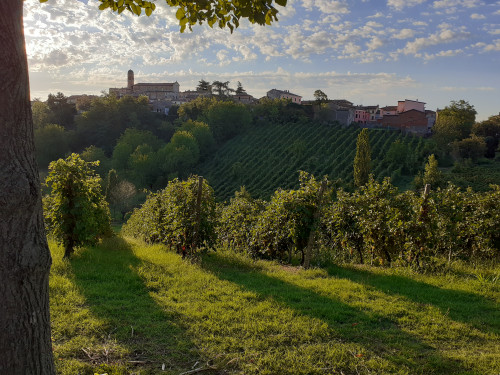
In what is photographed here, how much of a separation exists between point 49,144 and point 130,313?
55.3 meters

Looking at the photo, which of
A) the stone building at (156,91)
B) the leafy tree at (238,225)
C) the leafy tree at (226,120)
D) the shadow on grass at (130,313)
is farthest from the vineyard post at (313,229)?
the stone building at (156,91)

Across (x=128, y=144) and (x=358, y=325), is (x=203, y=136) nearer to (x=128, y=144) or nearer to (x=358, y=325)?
(x=128, y=144)

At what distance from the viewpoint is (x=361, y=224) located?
7945mm

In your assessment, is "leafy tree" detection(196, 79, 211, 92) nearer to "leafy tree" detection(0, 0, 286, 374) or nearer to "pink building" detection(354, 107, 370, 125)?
"pink building" detection(354, 107, 370, 125)

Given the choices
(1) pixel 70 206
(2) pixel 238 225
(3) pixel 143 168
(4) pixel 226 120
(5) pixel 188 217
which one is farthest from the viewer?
(4) pixel 226 120

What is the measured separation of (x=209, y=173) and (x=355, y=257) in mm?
43800

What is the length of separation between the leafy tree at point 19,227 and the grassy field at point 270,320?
4.59 ft

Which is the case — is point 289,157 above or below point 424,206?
below

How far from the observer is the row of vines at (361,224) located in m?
7.21

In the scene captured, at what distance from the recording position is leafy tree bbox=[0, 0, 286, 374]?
198 centimetres

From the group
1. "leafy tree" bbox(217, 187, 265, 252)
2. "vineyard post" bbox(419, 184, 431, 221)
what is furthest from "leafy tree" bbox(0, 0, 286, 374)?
"leafy tree" bbox(217, 187, 265, 252)

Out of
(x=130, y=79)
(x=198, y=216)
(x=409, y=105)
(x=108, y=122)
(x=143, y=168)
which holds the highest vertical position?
(x=130, y=79)

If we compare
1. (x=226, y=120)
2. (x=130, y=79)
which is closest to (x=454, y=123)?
(x=226, y=120)

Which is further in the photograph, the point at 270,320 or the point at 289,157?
the point at 289,157
